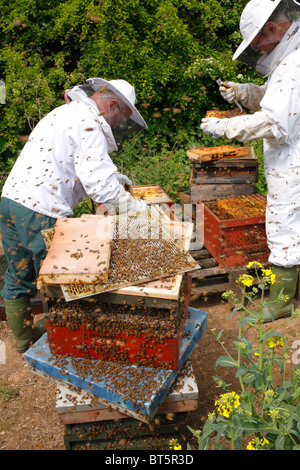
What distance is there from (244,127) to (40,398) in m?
2.76

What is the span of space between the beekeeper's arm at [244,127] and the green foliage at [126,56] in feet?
5.77

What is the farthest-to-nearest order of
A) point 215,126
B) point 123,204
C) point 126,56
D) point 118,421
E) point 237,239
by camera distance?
point 126,56 < point 237,239 < point 215,126 < point 123,204 < point 118,421

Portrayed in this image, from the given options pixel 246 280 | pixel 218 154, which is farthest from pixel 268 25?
pixel 246 280

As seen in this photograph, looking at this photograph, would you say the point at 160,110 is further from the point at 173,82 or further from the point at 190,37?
the point at 190,37

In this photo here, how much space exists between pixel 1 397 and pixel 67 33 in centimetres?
564

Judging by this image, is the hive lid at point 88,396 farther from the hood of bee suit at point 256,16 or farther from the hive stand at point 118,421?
the hood of bee suit at point 256,16

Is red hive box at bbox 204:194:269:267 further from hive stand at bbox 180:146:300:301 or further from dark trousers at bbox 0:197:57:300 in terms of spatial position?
dark trousers at bbox 0:197:57:300

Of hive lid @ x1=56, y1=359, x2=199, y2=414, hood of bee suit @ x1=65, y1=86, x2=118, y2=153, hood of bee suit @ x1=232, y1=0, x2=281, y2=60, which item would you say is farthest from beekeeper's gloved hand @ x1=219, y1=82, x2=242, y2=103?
hive lid @ x1=56, y1=359, x2=199, y2=414

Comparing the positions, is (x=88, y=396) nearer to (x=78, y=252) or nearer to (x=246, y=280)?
(x=78, y=252)

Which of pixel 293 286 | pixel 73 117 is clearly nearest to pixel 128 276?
pixel 73 117

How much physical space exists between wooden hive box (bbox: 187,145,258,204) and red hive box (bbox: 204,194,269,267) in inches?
13.1

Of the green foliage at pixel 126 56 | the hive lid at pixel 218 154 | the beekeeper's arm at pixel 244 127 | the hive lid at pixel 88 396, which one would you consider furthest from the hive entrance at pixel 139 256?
the green foliage at pixel 126 56

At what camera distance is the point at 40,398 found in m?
3.18

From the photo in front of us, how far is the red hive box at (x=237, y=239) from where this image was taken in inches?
152
